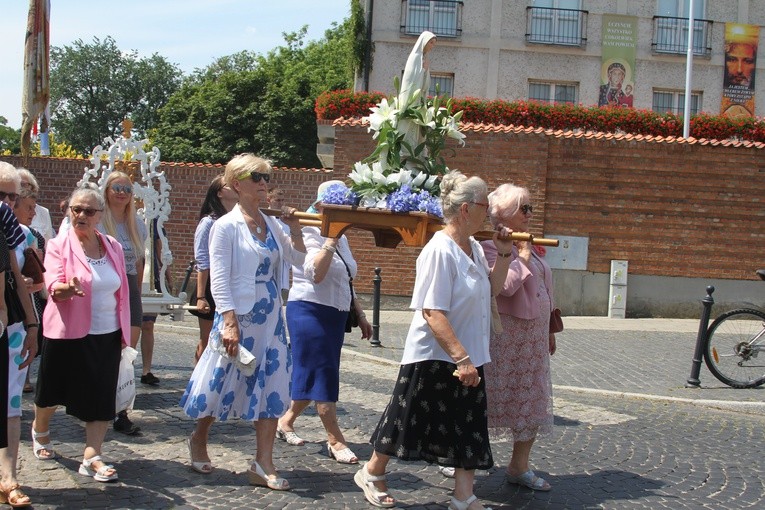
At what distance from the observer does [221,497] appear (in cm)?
547

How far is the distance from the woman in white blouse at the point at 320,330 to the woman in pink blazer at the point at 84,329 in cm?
123

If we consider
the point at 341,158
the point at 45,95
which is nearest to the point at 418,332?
the point at 45,95

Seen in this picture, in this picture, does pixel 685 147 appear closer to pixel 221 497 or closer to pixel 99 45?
pixel 221 497

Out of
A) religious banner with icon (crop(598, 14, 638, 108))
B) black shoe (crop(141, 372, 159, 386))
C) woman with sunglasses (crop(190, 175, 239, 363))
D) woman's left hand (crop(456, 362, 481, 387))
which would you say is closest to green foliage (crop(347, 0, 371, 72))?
religious banner with icon (crop(598, 14, 638, 108))

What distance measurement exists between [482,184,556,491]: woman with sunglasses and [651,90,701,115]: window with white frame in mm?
24762

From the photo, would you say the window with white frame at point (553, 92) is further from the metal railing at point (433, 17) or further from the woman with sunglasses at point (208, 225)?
the woman with sunglasses at point (208, 225)

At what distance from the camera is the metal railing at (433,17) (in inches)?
1109

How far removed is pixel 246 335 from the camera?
5.63 m

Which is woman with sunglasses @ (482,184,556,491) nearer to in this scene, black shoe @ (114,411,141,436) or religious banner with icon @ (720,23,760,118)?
black shoe @ (114,411,141,436)

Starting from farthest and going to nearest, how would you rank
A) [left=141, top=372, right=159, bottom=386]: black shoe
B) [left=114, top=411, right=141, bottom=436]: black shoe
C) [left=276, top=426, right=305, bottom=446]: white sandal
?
[left=141, top=372, right=159, bottom=386]: black shoe < [left=114, top=411, right=141, bottom=436]: black shoe < [left=276, top=426, right=305, bottom=446]: white sandal

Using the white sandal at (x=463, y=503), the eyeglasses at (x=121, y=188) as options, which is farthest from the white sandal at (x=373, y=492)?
the eyeglasses at (x=121, y=188)

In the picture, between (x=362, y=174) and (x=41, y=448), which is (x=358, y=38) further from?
(x=41, y=448)

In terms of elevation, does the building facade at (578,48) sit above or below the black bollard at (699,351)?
above

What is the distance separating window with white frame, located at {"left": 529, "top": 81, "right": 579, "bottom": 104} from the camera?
2884 cm
